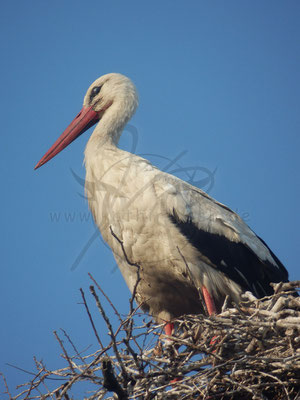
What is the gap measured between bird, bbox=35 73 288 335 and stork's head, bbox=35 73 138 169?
68 centimetres

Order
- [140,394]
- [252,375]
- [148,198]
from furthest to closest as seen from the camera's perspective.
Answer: [148,198], [252,375], [140,394]

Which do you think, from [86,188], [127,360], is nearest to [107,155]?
[86,188]

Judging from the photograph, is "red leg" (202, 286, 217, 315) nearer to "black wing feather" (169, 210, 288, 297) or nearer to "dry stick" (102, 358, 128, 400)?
"black wing feather" (169, 210, 288, 297)

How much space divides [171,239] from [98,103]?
1820mm

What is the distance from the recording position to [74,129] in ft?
18.4

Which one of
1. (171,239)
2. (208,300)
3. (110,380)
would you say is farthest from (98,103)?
(110,380)

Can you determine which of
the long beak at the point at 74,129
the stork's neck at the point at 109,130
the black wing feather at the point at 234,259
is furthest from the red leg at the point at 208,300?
the long beak at the point at 74,129

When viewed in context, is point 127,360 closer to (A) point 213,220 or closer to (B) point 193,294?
(B) point 193,294

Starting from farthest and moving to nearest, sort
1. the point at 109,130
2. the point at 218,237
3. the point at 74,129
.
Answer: the point at 74,129
the point at 109,130
the point at 218,237

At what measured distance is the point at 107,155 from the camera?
187 inches

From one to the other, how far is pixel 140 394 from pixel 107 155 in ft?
7.36

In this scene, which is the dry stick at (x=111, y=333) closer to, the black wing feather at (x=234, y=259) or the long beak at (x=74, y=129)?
the black wing feather at (x=234, y=259)

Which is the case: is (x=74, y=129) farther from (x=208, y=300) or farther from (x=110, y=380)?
(x=110, y=380)

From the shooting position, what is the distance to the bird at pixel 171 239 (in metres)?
4.26
